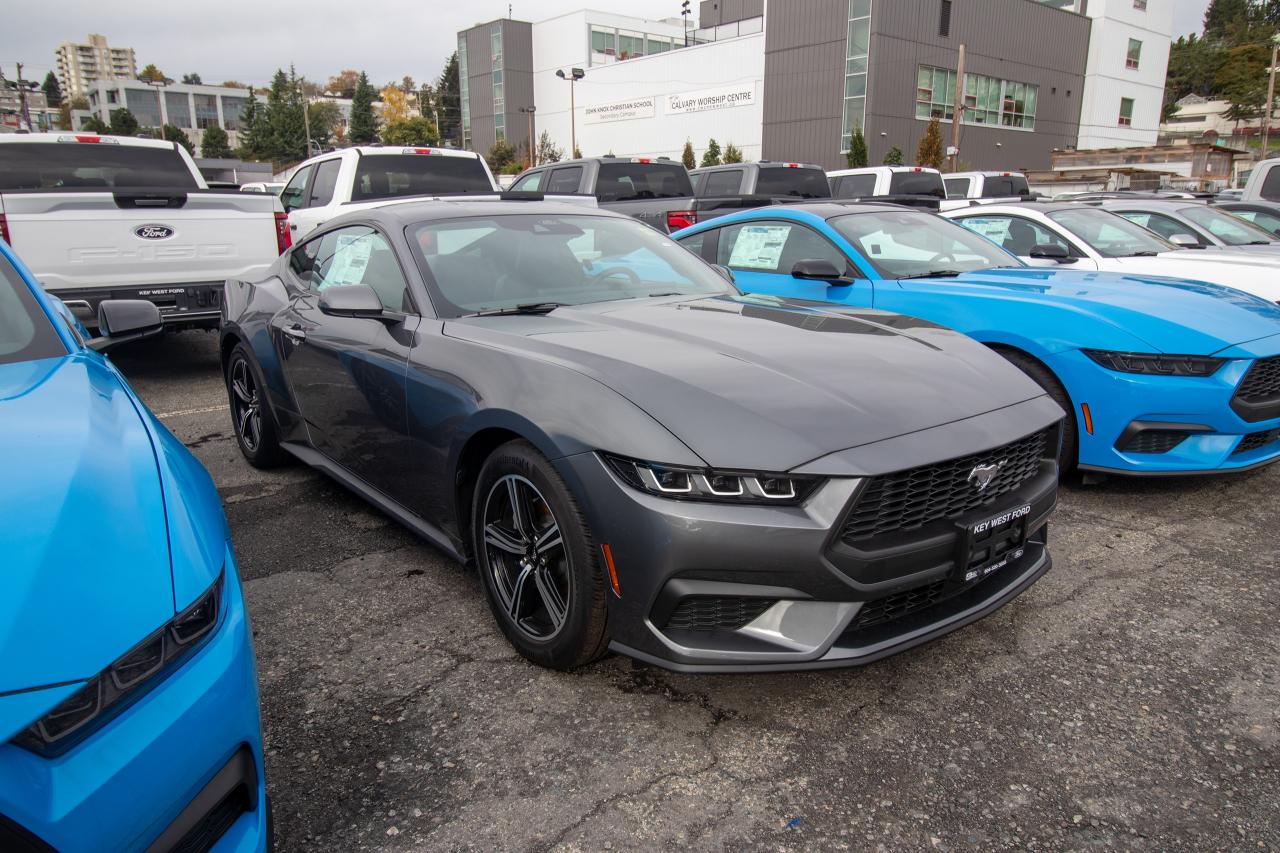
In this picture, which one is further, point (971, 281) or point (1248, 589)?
point (971, 281)

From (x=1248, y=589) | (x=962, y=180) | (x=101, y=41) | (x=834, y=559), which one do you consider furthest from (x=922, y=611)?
(x=101, y=41)

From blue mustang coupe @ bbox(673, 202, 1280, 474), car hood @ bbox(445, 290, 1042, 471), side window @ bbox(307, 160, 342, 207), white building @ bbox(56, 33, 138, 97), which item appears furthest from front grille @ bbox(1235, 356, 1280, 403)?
white building @ bbox(56, 33, 138, 97)

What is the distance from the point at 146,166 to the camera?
27.3ft

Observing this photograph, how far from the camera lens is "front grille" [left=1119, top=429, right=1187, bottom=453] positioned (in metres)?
4.10

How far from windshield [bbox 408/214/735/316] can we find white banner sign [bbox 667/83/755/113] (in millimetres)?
47631

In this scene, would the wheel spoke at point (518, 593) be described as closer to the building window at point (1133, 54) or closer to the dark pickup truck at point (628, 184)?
the dark pickup truck at point (628, 184)

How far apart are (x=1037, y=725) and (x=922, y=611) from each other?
0.48m

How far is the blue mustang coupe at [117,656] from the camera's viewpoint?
1.26 metres

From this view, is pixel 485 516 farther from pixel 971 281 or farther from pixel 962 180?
pixel 962 180

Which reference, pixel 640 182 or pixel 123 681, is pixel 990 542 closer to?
pixel 123 681

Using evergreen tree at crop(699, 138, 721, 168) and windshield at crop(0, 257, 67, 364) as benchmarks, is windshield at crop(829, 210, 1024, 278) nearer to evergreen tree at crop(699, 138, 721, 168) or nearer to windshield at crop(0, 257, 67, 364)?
windshield at crop(0, 257, 67, 364)

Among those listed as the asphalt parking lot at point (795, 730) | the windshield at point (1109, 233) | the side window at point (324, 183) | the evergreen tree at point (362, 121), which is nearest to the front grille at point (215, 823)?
the asphalt parking lot at point (795, 730)

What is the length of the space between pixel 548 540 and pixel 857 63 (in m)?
44.5

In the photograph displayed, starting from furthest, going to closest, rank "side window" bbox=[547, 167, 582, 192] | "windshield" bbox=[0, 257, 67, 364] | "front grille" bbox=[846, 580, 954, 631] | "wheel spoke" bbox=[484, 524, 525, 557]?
"side window" bbox=[547, 167, 582, 192], "wheel spoke" bbox=[484, 524, 525, 557], "windshield" bbox=[0, 257, 67, 364], "front grille" bbox=[846, 580, 954, 631]
